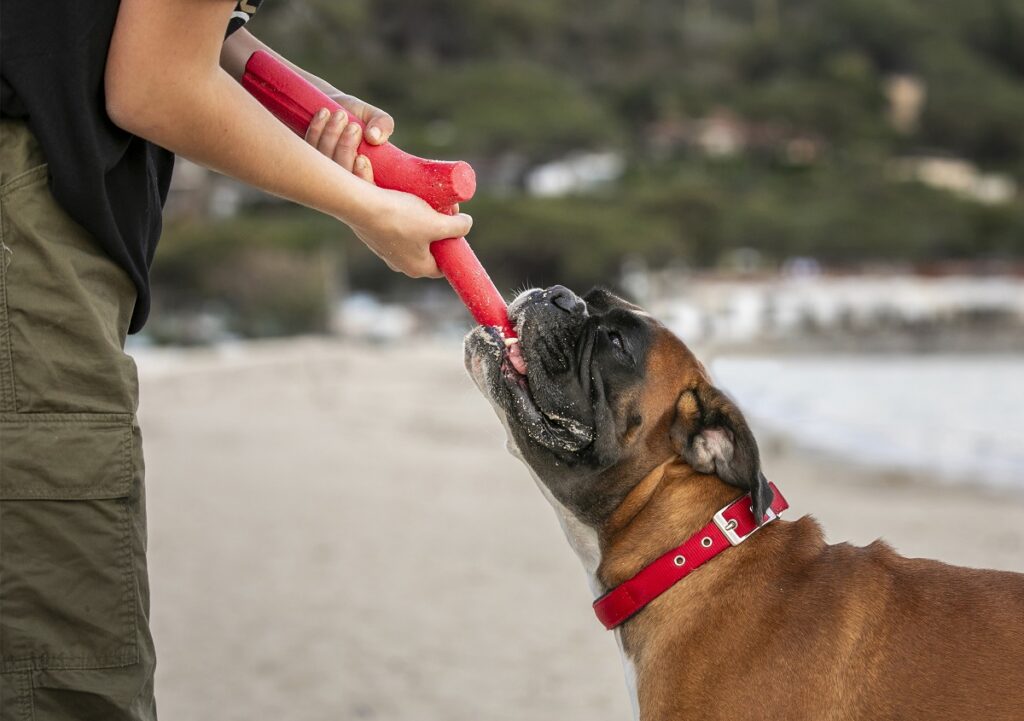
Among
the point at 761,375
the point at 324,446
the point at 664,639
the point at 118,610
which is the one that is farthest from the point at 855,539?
the point at 761,375

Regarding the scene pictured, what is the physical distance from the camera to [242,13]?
2.96 m

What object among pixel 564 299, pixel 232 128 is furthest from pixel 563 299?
pixel 232 128

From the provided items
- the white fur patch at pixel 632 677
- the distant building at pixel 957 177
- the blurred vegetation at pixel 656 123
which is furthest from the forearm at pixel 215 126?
the distant building at pixel 957 177

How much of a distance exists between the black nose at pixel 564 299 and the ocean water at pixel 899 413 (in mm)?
633

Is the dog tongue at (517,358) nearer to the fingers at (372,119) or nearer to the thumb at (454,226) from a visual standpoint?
the thumb at (454,226)

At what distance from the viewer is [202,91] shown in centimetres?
259

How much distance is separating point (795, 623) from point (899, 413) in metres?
32.0

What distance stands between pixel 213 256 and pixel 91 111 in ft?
211

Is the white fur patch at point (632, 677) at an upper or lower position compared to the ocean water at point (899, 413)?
lower

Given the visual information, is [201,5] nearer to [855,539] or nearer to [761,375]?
[855,539]

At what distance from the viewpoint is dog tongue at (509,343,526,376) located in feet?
13.4

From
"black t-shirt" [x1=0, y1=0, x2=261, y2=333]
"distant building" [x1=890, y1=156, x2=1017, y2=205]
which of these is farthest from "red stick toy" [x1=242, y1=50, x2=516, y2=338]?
"distant building" [x1=890, y1=156, x2=1017, y2=205]

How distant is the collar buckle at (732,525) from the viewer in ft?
12.5

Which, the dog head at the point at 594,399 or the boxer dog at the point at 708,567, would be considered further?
the dog head at the point at 594,399
